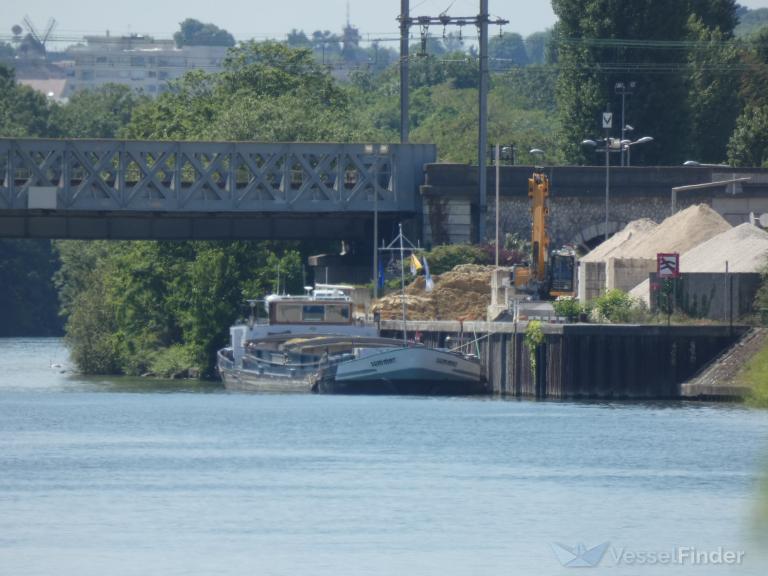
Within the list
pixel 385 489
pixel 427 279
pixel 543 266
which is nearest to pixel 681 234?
pixel 543 266

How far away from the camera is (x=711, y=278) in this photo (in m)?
69.3

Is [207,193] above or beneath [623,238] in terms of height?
above

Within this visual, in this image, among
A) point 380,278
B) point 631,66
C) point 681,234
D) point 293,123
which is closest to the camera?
point 681,234

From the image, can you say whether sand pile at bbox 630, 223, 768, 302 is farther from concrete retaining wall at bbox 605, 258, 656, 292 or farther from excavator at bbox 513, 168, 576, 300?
excavator at bbox 513, 168, 576, 300

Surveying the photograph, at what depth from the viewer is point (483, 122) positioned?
9262 cm

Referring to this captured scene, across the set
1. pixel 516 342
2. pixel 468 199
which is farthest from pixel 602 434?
pixel 468 199

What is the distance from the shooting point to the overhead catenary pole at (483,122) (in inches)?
3561

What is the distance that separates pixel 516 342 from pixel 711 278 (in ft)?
25.8

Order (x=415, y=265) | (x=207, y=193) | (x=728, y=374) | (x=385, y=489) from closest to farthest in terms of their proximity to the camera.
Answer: (x=385, y=489)
(x=728, y=374)
(x=415, y=265)
(x=207, y=193)

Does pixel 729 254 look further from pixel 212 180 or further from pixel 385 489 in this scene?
pixel 385 489

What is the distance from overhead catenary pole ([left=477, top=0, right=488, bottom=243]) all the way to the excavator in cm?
570

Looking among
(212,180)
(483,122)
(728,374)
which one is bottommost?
(728,374)

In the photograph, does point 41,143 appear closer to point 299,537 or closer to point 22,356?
point 22,356

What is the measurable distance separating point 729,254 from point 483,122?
22.8m
